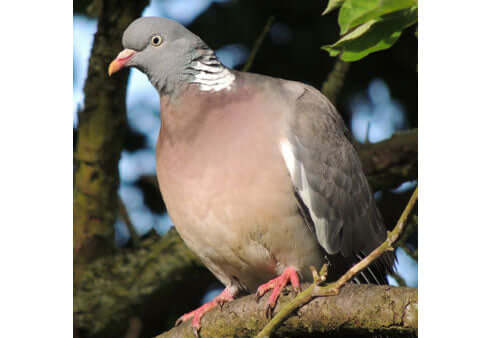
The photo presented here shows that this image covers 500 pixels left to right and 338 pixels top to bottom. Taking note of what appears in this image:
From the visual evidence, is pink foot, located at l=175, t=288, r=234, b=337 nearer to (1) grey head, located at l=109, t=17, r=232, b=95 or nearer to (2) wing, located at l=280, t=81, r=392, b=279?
(2) wing, located at l=280, t=81, r=392, b=279

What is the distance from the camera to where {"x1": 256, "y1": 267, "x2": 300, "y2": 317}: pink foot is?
72.6 inches

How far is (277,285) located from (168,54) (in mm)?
753

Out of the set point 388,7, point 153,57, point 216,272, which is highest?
point 388,7

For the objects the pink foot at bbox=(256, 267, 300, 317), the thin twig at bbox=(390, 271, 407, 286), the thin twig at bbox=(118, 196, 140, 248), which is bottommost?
the thin twig at bbox=(118, 196, 140, 248)

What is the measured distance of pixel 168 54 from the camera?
2.07 m

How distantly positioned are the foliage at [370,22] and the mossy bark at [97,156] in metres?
1.38

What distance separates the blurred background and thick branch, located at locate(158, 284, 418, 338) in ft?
1.98

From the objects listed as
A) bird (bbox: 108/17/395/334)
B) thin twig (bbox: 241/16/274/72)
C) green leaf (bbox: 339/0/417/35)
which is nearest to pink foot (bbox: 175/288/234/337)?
bird (bbox: 108/17/395/334)

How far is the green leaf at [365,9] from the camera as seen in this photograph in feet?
4.26
